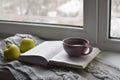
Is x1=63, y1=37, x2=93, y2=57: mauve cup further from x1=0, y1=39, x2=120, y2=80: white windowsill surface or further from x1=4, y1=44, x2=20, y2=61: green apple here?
x1=4, y1=44, x2=20, y2=61: green apple

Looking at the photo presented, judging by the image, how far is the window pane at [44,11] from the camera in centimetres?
130

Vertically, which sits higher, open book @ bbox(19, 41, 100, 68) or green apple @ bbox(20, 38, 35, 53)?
green apple @ bbox(20, 38, 35, 53)

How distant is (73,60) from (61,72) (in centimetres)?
8

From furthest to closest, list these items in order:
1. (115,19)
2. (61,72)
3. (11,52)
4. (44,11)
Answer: (44,11)
(115,19)
(11,52)
(61,72)

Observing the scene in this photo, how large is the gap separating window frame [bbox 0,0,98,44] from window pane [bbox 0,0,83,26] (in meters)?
0.04

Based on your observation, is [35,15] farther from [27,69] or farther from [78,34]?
[27,69]

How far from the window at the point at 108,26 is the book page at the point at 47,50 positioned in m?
0.21

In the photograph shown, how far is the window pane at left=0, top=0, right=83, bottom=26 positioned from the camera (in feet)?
4.26

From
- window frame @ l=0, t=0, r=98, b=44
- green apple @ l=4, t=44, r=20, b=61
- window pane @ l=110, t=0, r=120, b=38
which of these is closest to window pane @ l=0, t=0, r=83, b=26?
window frame @ l=0, t=0, r=98, b=44

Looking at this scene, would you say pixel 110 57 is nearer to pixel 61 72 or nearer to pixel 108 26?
pixel 108 26

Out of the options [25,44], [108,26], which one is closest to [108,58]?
[108,26]

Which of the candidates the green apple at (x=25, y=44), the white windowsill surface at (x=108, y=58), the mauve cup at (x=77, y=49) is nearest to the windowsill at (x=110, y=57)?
the white windowsill surface at (x=108, y=58)

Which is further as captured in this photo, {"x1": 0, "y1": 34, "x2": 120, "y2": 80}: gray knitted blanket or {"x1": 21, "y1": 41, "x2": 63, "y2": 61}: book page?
{"x1": 21, "y1": 41, "x2": 63, "y2": 61}: book page

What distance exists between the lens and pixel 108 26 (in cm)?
123
